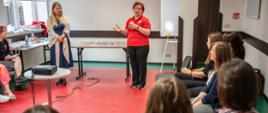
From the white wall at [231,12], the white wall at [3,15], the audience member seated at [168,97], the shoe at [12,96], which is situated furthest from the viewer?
the white wall at [231,12]

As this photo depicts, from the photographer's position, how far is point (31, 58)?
5.58 m

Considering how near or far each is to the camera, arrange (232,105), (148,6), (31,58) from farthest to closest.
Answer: (148,6) < (31,58) < (232,105)

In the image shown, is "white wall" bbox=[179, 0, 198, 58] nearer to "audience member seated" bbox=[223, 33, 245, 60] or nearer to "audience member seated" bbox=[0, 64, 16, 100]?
"audience member seated" bbox=[223, 33, 245, 60]

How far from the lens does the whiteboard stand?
13.2ft

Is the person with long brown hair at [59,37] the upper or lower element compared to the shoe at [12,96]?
upper

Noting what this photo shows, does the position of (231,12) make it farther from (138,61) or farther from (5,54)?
(5,54)

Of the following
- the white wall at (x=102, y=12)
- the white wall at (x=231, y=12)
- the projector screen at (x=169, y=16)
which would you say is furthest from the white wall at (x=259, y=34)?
the white wall at (x=102, y=12)

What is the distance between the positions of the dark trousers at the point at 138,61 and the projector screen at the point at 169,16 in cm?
136

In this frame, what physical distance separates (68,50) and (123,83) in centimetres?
119

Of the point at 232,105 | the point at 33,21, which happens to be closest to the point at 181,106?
the point at 232,105

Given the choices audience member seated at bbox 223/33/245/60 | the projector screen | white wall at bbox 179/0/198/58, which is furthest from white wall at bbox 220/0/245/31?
audience member seated at bbox 223/33/245/60

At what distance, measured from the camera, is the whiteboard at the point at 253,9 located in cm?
401

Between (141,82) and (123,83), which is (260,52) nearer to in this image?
(141,82)

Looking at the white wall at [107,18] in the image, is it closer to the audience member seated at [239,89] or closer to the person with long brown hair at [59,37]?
the person with long brown hair at [59,37]
